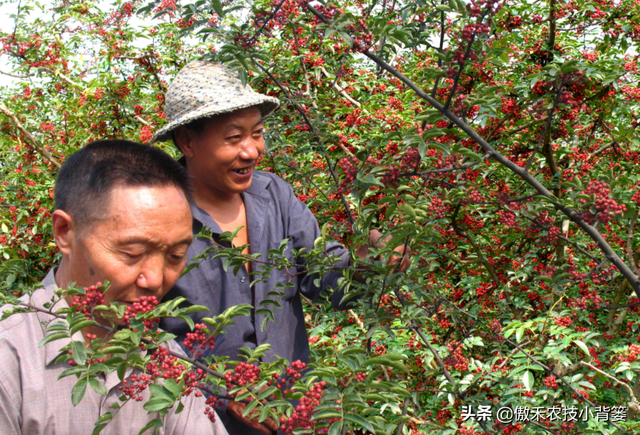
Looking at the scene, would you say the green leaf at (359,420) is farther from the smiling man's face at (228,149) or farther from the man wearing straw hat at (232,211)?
the smiling man's face at (228,149)

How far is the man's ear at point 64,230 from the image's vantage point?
1.21 meters

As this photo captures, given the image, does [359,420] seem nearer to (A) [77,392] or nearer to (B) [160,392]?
(B) [160,392]

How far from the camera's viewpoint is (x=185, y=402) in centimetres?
144

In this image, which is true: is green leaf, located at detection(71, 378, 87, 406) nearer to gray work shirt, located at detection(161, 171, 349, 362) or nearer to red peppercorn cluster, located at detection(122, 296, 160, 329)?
red peppercorn cluster, located at detection(122, 296, 160, 329)

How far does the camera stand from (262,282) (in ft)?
6.40

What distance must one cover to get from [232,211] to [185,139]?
1.07 ft

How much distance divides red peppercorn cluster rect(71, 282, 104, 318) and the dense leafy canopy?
0.27m

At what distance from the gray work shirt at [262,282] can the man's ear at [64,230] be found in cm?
61

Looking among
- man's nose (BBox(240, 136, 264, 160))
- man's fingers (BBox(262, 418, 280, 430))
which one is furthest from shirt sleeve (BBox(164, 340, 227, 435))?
man's nose (BBox(240, 136, 264, 160))

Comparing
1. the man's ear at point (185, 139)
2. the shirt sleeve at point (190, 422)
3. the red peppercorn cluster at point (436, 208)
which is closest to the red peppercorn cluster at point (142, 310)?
the shirt sleeve at point (190, 422)

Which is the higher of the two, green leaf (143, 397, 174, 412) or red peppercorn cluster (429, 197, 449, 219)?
red peppercorn cluster (429, 197, 449, 219)

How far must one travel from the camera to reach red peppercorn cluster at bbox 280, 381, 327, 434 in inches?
41.9

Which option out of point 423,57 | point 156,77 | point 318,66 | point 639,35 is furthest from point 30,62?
point 639,35

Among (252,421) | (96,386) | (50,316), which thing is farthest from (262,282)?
(96,386)
